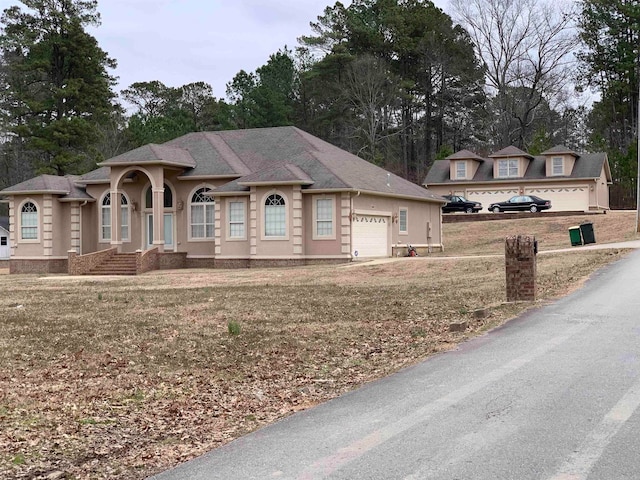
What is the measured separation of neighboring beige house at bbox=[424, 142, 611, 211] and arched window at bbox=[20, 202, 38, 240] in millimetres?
28438

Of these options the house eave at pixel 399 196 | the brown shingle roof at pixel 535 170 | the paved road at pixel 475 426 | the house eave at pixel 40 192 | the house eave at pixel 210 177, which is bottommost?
the paved road at pixel 475 426

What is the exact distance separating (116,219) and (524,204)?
26692mm

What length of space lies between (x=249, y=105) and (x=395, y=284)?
46.8 metres

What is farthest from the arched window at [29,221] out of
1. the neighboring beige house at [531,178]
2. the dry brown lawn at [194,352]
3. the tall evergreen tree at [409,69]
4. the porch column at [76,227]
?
the tall evergreen tree at [409,69]

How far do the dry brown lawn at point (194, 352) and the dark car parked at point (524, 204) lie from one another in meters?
25.6

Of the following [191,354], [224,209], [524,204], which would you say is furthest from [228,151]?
[191,354]

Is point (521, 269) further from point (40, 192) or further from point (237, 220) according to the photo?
point (40, 192)

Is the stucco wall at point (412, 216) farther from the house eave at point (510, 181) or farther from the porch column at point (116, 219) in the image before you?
the house eave at point (510, 181)

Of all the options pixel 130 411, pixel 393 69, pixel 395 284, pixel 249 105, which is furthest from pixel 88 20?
pixel 130 411

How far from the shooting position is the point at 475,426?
685cm

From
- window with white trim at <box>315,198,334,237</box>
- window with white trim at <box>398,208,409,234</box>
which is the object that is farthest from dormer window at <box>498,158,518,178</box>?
window with white trim at <box>315,198,334,237</box>

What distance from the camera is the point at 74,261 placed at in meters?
31.8

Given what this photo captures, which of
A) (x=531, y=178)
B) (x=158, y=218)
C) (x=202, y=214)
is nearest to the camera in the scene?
(x=158, y=218)

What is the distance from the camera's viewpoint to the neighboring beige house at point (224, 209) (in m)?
31.1
